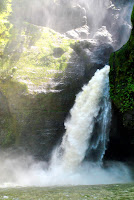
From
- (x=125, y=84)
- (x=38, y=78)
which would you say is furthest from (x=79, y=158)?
(x=38, y=78)

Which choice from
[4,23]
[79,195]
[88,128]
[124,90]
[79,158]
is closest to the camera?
[79,195]

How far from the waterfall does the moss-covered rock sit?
107 cm

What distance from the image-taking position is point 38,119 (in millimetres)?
11828

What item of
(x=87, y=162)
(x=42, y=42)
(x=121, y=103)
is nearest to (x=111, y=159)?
(x=87, y=162)

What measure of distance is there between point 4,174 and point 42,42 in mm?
10676

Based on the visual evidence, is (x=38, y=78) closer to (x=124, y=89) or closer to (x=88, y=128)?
(x=88, y=128)

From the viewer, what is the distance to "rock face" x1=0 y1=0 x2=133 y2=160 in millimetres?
11742

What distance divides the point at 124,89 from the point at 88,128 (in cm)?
317

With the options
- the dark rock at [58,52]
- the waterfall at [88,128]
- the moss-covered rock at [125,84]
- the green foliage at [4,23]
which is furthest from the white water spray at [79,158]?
the green foliage at [4,23]

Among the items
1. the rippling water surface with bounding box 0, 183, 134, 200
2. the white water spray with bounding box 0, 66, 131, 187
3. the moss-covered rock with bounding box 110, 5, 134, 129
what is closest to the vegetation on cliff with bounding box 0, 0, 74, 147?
the white water spray with bounding box 0, 66, 131, 187

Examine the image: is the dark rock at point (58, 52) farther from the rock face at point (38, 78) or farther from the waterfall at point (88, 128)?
the waterfall at point (88, 128)

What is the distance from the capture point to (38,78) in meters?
12.7

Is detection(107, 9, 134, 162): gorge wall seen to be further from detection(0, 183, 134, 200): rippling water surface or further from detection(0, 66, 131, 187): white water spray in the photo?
detection(0, 183, 134, 200): rippling water surface

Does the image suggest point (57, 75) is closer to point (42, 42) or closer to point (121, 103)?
point (42, 42)
